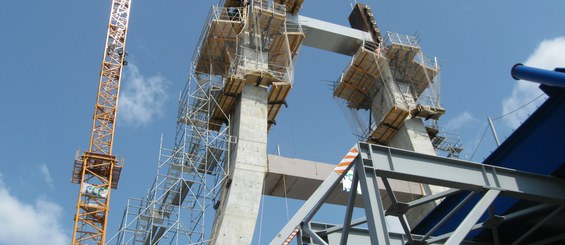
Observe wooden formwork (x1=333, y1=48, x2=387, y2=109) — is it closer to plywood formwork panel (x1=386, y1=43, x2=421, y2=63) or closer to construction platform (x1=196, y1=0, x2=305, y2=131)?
plywood formwork panel (x1=386, y1=43, x2=421, y2=63)

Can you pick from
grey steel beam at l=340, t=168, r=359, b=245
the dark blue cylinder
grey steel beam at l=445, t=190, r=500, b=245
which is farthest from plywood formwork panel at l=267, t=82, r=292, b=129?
grey steel beam at l=445, t=190, r=500, b=245

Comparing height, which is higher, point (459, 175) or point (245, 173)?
point (245, 173)

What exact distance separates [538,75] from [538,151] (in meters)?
1.97

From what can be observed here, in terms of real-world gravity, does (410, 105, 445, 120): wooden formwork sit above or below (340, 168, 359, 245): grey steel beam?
above

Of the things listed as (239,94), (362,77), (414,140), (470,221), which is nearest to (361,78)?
(362,77)

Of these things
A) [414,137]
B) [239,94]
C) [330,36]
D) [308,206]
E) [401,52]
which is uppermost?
[330,36]

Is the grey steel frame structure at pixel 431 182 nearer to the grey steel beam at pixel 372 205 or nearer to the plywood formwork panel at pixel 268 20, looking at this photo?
the grey steel beam at pixel 372 205

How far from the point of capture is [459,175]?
39.9 feet

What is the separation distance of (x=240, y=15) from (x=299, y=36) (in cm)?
349

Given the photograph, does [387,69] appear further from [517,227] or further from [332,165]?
[517,227]

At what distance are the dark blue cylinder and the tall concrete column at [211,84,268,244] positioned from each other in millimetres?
12554

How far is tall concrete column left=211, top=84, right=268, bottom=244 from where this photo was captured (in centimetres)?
2216

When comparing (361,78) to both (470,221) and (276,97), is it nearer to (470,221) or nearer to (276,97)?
(276,97)

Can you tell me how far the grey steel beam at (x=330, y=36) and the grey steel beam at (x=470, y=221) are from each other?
23044 mm
